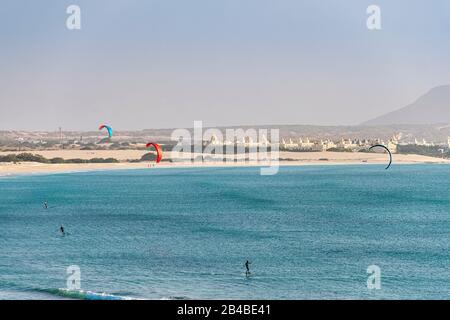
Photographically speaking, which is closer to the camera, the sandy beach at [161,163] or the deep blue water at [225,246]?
the deep blue water at [225,246]

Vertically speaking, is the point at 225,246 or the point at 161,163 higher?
the point at 161,163

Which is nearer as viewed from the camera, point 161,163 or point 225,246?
point 225,246

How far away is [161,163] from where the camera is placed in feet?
500

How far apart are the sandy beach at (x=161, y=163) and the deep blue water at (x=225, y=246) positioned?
52800 millimetres

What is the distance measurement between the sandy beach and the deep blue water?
5280 centimetres

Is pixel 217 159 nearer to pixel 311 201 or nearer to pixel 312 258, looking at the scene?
pixel 311 201

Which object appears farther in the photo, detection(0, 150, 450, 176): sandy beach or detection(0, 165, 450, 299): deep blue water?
detection(0, 150, 450, 176): sandy beach

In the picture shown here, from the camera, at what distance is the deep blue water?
93.5ft

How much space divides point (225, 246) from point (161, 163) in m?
115

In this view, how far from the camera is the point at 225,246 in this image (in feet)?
125

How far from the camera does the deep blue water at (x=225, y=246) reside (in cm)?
2848

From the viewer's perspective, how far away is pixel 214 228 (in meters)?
45.8
